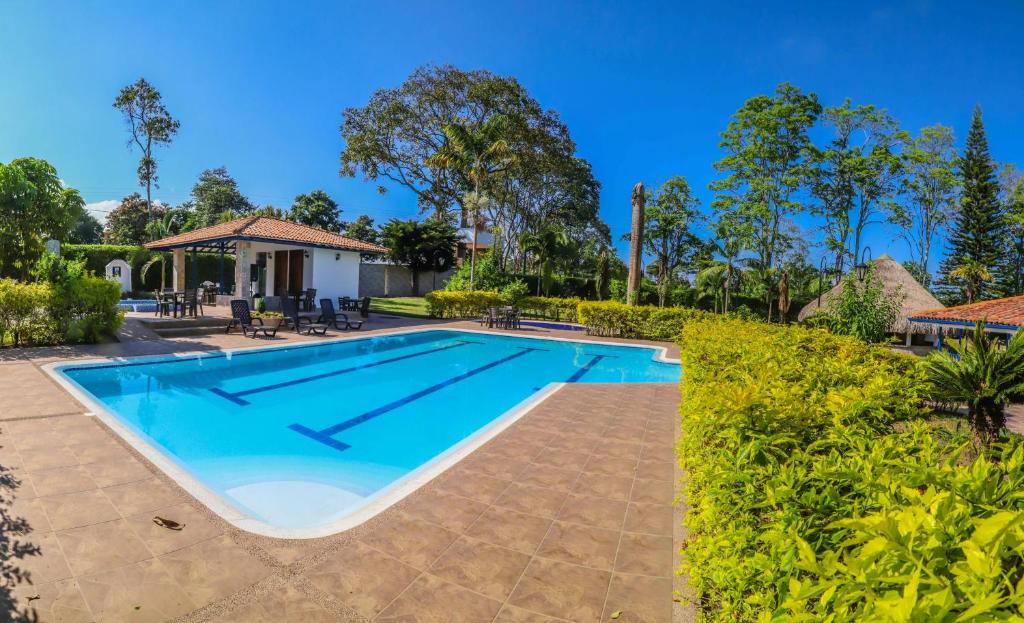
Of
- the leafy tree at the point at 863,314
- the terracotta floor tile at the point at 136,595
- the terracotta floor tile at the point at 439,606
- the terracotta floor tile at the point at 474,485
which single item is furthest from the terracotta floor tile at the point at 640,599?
the leafy tree at the point at 863,314

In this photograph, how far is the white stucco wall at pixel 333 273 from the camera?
72.3 ft

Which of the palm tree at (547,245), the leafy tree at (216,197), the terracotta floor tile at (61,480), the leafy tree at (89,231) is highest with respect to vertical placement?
the leafy tree at (216,197)

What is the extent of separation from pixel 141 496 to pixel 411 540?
255 cm

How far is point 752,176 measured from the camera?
92.7ft

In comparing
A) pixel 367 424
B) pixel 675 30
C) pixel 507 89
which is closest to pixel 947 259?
pixel 675 30

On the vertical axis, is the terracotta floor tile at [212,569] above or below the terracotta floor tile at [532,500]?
below

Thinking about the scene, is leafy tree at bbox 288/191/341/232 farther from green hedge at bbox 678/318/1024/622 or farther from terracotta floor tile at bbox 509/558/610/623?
green hedge at bbox 678/318/1024/622

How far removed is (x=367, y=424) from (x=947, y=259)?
40.8 meters

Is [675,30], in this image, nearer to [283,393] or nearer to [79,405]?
[283,393]

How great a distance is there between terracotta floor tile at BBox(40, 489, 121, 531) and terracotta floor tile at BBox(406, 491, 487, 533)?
2363 millimetres

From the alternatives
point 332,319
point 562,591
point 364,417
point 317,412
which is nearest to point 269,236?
point 332,319

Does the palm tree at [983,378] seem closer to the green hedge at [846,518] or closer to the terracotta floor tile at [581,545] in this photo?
the green hedge at [846,518]

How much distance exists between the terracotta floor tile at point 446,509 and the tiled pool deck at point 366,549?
0.02 m

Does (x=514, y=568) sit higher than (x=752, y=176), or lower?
lower
